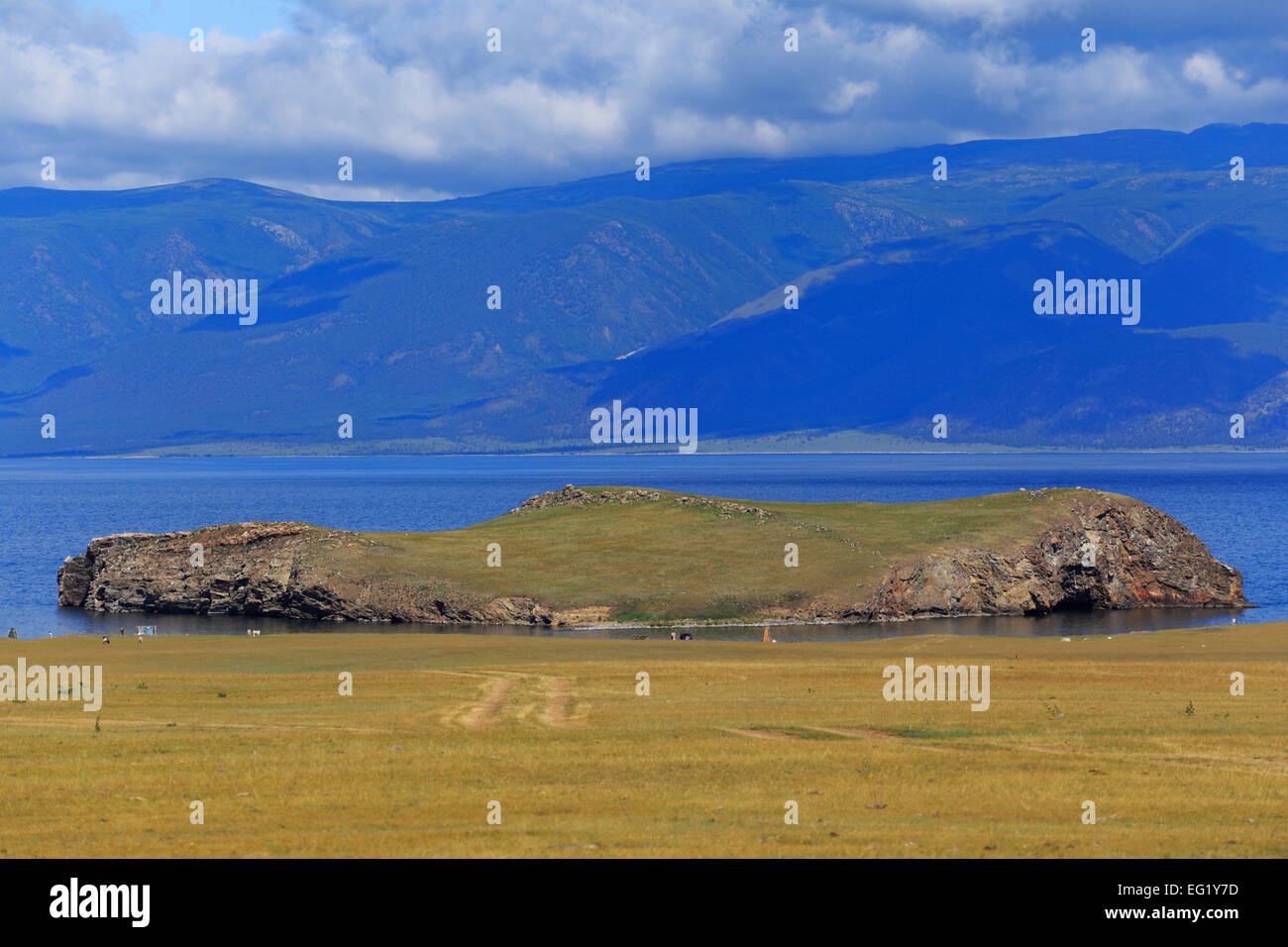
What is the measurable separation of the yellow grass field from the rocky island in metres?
28.5

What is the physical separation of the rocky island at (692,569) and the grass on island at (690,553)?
0.47ft

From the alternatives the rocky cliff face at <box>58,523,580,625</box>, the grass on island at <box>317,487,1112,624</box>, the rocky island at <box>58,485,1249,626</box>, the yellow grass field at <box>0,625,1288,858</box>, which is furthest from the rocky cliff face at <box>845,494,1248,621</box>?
the yellow grass field at <box>0,625,1288,858</box>

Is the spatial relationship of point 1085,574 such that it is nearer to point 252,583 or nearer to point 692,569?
point 692,569

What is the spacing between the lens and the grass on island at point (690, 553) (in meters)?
85.3

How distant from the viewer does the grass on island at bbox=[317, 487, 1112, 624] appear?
85.3 metres

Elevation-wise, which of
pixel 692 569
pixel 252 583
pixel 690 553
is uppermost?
pixel 690 553

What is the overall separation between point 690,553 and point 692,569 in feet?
9.79

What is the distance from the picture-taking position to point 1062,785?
2995cm

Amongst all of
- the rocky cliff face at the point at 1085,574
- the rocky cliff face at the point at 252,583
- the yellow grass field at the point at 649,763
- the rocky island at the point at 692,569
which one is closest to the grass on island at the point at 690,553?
the rocky island at the point at 692,569

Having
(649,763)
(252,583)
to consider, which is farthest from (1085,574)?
(649,763)

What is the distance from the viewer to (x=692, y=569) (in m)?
89.4

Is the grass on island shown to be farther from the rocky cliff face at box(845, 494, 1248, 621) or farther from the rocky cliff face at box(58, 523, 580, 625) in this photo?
the rocky cliff face at box(845, 494, 1248, 621)
